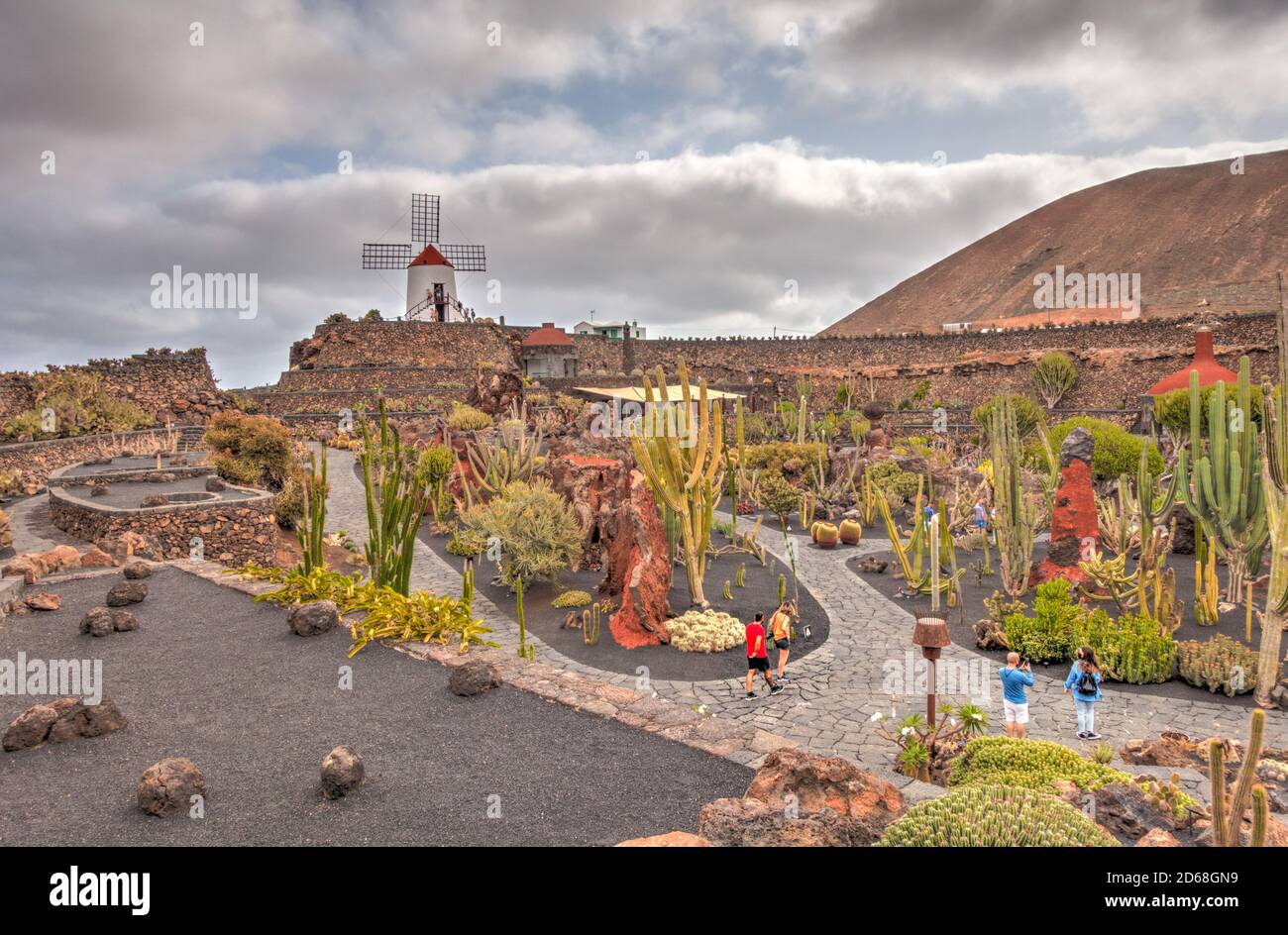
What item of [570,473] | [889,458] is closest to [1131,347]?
[889,458]

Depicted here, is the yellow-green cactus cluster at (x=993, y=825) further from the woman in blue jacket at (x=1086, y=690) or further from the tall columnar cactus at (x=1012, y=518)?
the tall columnar cactus at (x=1012, y=518)

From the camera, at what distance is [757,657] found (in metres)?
7.93

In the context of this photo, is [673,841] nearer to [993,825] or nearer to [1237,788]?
[993,825]

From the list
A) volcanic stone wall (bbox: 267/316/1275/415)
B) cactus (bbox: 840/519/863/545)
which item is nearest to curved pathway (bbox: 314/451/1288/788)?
cactus (bbox: 840/519/863/545)

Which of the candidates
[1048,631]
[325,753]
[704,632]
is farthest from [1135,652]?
[325,753]

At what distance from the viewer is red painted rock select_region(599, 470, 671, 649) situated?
9.43m

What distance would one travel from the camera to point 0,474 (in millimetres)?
17953

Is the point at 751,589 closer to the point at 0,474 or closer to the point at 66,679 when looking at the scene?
the point at 66,679

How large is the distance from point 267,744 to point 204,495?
9.71 meters

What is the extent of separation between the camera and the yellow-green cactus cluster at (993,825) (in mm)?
3510

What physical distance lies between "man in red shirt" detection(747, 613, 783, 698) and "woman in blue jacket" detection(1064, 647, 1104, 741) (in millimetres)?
2730

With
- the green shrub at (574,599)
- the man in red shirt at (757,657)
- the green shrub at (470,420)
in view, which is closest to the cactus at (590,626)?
the green shrub at (574,599)
